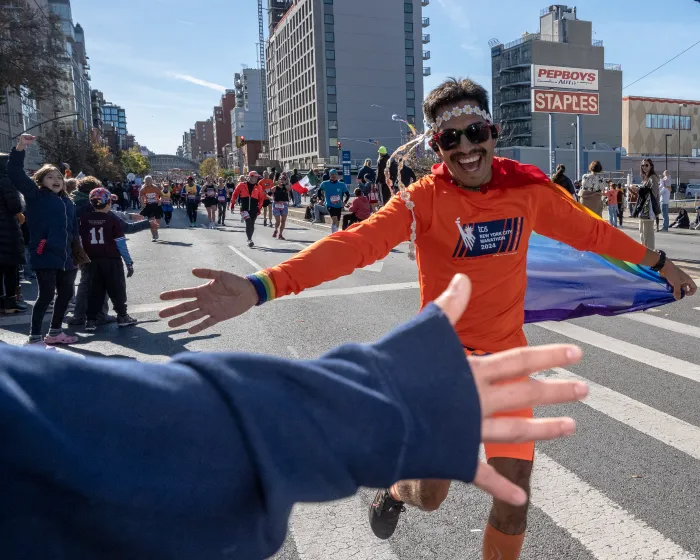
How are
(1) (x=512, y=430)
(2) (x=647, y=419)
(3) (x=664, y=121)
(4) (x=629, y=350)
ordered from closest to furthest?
(1) (x=512, y=430) < (2) (x=647, y=419) < (4) (x=629, y=350) < (3) (x=664, y=121)

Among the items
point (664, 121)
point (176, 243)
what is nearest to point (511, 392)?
point (176, 243)

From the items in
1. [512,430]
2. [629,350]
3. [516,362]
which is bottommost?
[629,350]

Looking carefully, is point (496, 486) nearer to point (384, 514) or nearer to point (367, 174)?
point (384, 514)

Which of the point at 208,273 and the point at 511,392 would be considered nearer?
the point at 511,392

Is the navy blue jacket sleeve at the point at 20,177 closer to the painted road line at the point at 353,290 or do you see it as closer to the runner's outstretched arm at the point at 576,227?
the painted road line at the point at 353,290

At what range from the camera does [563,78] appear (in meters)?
54.7

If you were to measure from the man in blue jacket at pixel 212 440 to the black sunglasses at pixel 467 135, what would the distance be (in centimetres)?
223

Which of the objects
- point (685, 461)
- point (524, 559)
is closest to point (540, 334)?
point (685, 461)

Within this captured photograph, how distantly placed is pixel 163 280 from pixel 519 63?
87801 millimetres

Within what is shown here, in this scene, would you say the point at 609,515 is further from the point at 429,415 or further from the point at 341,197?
the point at 341,197

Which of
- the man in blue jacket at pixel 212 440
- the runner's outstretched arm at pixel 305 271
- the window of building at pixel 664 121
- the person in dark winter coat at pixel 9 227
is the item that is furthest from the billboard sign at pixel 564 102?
the man in blue jacket at pixel 212 440

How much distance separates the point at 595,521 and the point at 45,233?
6.73 m

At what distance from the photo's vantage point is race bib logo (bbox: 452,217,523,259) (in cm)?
292

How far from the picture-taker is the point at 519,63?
8962cm
